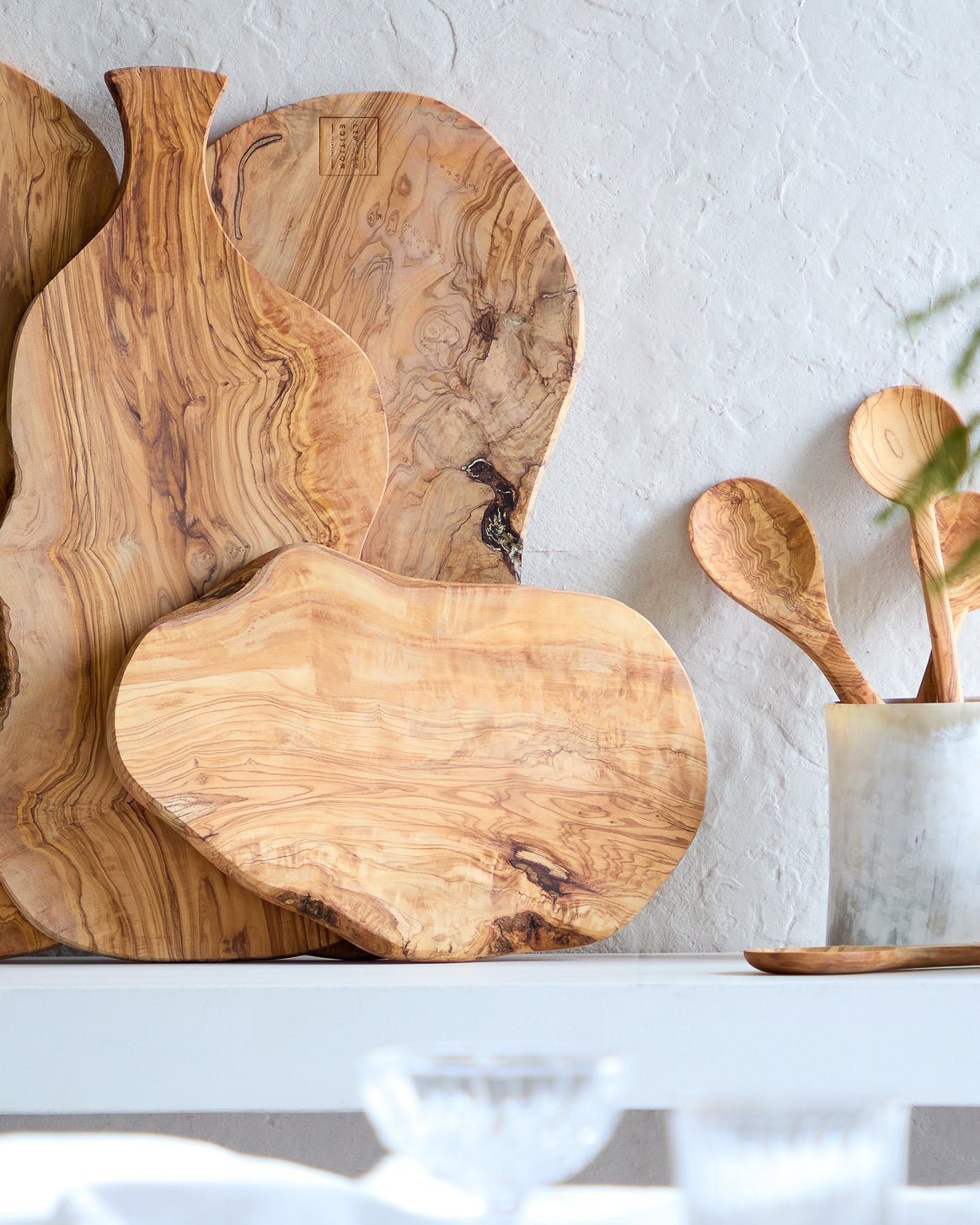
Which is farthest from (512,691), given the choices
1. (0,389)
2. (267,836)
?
(0,389)

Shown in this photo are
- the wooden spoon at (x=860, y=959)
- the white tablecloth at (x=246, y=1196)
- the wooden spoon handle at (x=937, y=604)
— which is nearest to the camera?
the white tablecloth at (x=246, y=1196)

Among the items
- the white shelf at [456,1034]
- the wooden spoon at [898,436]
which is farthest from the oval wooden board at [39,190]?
the wooden spoon at [898,436]

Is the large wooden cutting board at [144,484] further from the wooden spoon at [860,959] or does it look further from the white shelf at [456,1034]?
the wooden spoon at [860,959]

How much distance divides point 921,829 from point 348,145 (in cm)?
60

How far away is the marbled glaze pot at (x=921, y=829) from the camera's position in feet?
2.10

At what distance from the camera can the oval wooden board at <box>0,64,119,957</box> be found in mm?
709

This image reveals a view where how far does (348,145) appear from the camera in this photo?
735 mm

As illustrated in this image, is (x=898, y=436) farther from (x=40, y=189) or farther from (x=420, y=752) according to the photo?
(x=40, y=189)

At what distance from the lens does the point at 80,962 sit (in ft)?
2.20

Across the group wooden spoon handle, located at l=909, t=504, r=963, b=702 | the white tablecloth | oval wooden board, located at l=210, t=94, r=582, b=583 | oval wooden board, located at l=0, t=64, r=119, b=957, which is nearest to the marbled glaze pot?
wooden spoon handle, located at l=909, t=504, r=963, b=702

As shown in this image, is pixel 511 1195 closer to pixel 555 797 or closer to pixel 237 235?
pixel 555 797

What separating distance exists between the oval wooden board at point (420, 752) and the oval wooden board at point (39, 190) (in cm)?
27

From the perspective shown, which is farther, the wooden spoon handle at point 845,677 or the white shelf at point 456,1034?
the wooden spoon handle at point 845,677

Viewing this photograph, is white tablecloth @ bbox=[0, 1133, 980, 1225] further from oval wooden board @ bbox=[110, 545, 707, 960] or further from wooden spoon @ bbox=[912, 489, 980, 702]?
wooden spoon @ bbox=[912, 489, 980, 702]
